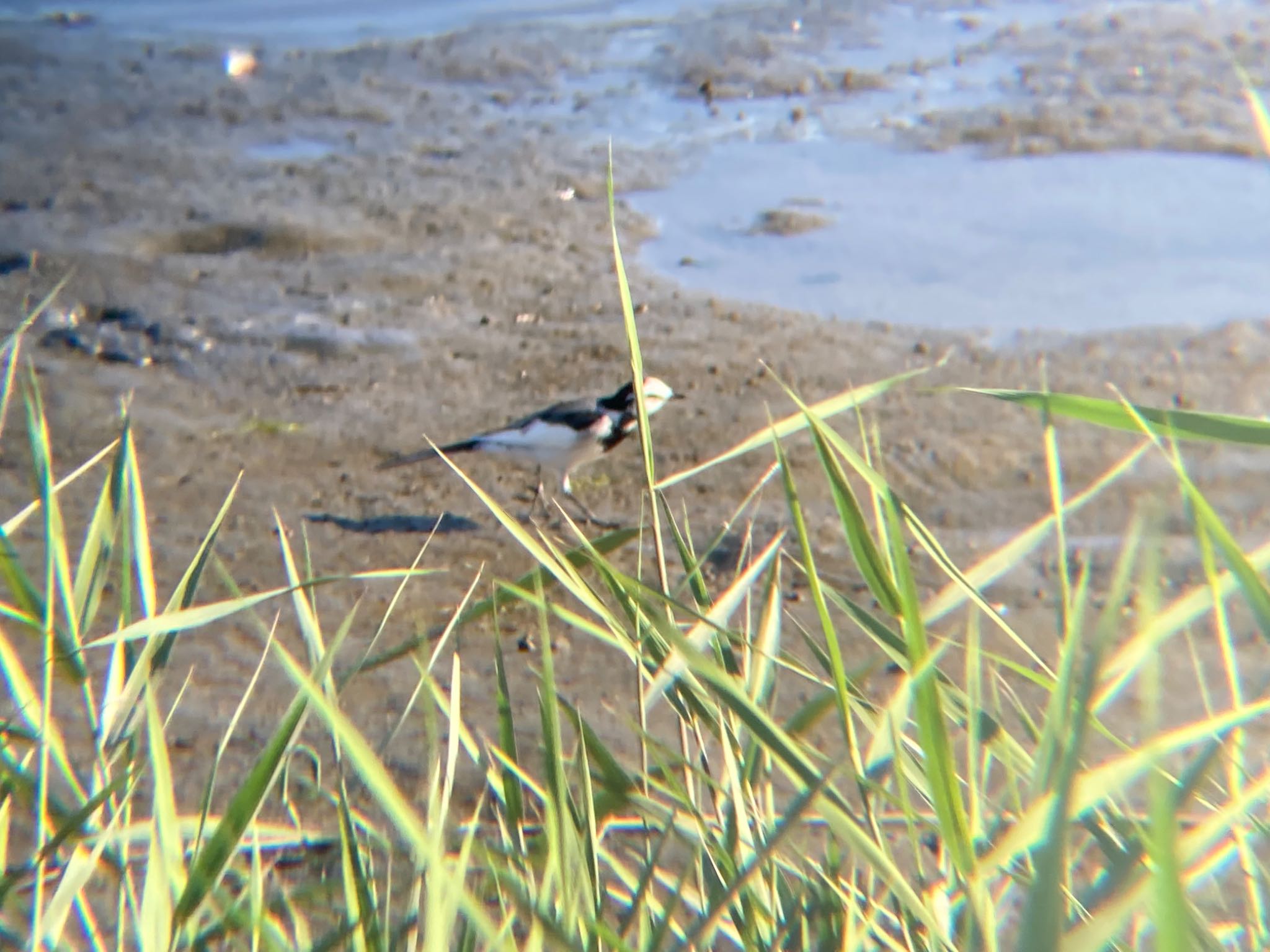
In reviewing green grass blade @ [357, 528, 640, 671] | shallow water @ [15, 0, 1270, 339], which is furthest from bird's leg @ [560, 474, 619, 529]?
green grass blade @ [357, 528, 640, 671]

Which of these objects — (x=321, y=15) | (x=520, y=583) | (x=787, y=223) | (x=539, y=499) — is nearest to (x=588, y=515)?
(x=539, y=499)

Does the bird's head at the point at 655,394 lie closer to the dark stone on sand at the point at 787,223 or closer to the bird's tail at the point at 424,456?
the bird's tail at the point at 424,456

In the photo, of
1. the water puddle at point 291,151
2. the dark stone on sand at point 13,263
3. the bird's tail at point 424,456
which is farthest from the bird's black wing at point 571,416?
the water puddle at point 291,151

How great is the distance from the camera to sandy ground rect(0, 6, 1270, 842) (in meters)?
3.61

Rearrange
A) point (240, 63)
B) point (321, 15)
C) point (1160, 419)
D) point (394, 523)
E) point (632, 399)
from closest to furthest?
point (1160, 419)
point (394, 523)
point (632, 399)
point (240, 63)
point (321, 15)

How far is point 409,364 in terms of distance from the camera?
17.3 feet

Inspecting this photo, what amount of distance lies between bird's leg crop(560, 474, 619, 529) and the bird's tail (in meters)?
0.34

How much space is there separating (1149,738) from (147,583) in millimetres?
1174

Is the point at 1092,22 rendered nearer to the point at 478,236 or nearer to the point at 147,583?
the point at 478,236

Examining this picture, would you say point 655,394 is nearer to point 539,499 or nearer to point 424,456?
point 539,499

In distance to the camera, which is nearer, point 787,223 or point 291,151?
point 787,223

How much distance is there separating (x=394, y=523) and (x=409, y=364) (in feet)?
4.53

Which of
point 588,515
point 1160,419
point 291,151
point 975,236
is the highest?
point 1160,419

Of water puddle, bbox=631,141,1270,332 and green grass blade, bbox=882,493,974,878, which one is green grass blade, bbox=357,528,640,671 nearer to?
green grass blade, bbox=882,493,974,878
